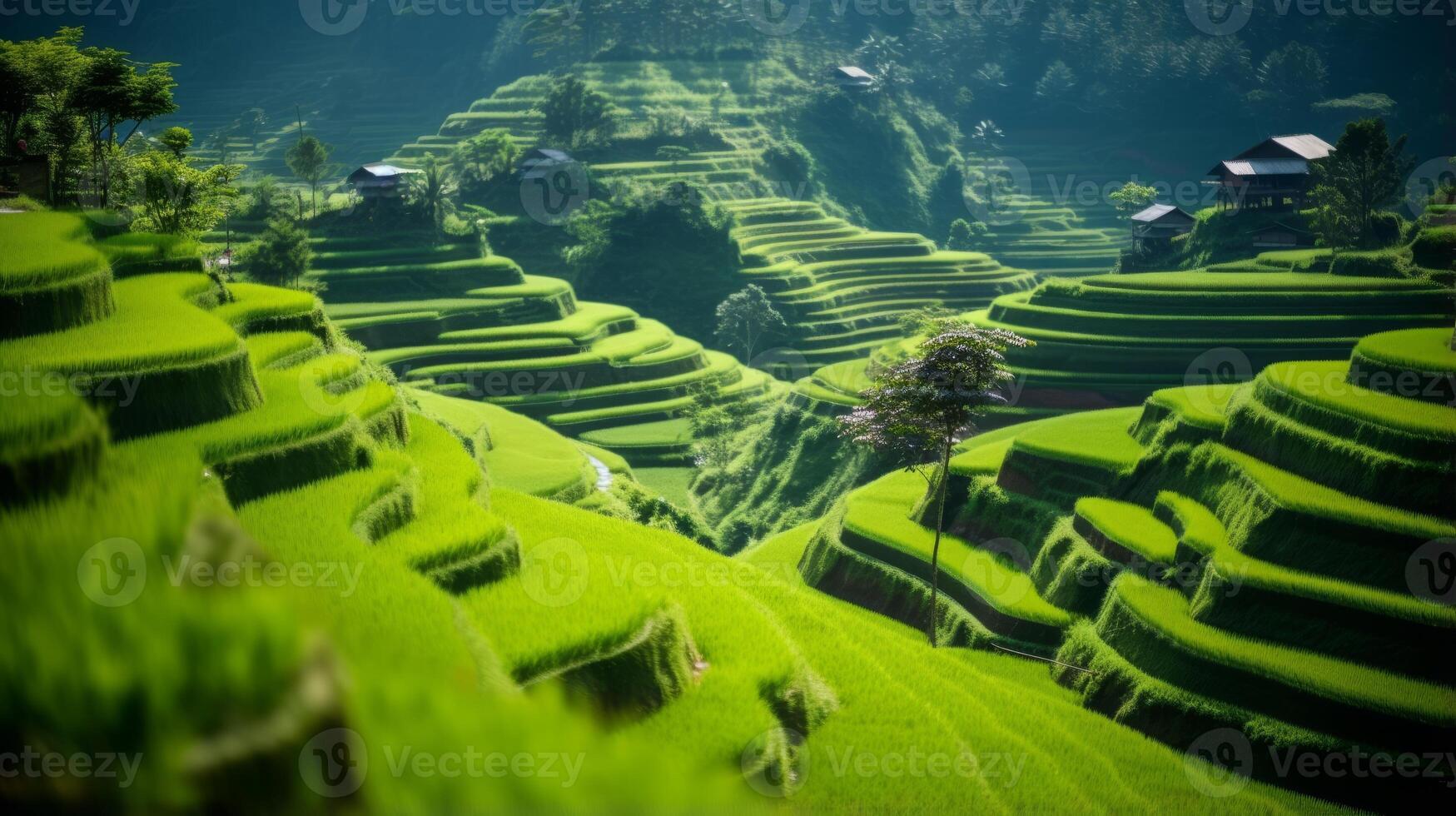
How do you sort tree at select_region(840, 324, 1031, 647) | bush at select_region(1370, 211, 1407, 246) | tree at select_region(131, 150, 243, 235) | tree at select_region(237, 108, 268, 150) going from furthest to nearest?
1. tree at select_region(237, 108, 268, 150)
2. bush at select_region(1370, 211, 1407, 246)
3. tree at select_region(131, 150, 243, 235)
4. tree at select_region(840, 324, 1031, 647)

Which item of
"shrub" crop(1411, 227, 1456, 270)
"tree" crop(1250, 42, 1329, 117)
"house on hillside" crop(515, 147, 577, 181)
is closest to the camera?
"shrub" crop(1411, 227, 1456, 270)

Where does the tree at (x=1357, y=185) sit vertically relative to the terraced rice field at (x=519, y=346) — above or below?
above

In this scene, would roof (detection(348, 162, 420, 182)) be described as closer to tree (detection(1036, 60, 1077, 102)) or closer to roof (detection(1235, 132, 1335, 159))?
roof (detection(1235, 132, 1335, 159))

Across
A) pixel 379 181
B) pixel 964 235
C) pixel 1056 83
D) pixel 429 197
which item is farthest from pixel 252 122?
pixel 1056 83

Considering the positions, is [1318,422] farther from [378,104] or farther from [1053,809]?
[378,104]

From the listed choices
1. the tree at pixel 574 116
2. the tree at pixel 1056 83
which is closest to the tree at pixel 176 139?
the tree at pixel 574 116

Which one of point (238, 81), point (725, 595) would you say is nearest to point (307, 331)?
point (725, 595)

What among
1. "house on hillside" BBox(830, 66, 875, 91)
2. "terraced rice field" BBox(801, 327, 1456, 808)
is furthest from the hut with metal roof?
"house on hillside" BBox(830, 66, 875, 91)

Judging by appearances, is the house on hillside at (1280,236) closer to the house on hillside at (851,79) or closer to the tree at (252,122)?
the house on hillside at (851,79)
